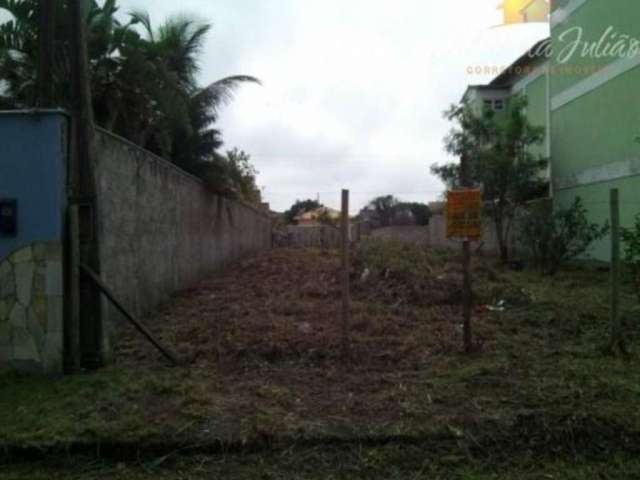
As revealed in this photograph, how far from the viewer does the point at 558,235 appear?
46.5 feet

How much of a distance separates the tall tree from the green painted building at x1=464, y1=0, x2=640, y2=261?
37.3 inches

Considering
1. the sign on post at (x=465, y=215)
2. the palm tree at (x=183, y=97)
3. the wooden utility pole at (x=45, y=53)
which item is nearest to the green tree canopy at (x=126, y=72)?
the palm tree at (x=183, y=97)

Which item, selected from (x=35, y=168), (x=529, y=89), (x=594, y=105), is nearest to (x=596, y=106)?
(x=594, y=105)

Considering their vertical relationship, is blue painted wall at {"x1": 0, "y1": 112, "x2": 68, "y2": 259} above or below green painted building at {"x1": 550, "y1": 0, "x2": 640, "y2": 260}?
below

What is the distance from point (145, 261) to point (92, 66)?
7.39m

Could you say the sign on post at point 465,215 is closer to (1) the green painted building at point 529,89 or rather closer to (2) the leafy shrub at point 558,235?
(2) the leafy shrub at point 558,235

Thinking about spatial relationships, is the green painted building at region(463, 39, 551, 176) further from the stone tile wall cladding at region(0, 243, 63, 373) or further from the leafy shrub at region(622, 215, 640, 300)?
the stone tile wall cladding at region(0, 243, 63, 373)

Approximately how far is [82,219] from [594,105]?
51.6ft

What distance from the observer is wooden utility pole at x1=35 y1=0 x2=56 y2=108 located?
5.44 m

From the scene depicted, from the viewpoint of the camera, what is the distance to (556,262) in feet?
46.2

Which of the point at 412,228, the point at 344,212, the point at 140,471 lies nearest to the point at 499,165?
the point at 344,212

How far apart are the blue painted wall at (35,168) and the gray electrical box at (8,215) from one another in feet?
0.12

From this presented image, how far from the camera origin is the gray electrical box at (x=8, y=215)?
5320 mm

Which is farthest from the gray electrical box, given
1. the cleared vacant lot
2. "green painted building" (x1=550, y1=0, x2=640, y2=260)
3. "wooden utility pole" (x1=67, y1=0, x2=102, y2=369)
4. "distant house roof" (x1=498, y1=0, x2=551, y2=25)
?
"distant house roof" (x1=498, y1=0, x2=551, y2=25)
